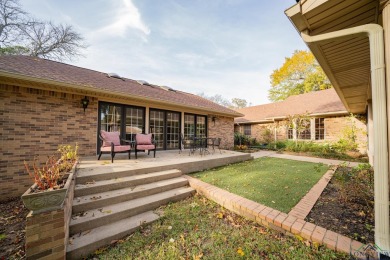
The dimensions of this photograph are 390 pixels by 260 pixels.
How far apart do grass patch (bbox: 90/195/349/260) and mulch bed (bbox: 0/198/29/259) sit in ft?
4.02

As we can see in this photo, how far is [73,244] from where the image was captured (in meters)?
2.18

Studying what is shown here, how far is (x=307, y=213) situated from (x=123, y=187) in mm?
3745

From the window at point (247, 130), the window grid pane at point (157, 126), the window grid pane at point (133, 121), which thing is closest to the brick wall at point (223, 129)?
the window grid pane at point (157, 126)

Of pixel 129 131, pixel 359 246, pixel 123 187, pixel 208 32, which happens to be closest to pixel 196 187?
pixel 123 187

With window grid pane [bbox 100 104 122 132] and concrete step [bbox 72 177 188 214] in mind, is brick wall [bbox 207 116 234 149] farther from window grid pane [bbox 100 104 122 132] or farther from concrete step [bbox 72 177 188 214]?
concrete step [bbox 72 177 188 214]

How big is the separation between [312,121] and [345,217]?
1147 centimetres

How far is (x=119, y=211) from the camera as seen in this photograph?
285 centimetres

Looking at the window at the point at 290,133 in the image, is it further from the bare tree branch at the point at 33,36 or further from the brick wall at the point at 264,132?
the bare tree branch at the point at 33,36

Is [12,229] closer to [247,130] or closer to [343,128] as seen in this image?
[343,128]

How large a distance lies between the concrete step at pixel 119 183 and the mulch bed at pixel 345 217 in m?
3.25

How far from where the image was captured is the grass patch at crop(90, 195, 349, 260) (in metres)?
2.08

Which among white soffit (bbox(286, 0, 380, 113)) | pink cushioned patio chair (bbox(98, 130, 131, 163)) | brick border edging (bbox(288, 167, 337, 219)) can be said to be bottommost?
brick border edging (bbox(288, 167, 337, 219))

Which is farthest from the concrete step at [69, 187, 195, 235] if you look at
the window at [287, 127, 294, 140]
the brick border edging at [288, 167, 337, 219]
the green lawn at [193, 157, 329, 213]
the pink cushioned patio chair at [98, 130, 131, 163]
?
the window at [287, 127, 294, 140]

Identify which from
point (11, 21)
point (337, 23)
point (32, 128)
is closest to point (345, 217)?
point (337, 23)
